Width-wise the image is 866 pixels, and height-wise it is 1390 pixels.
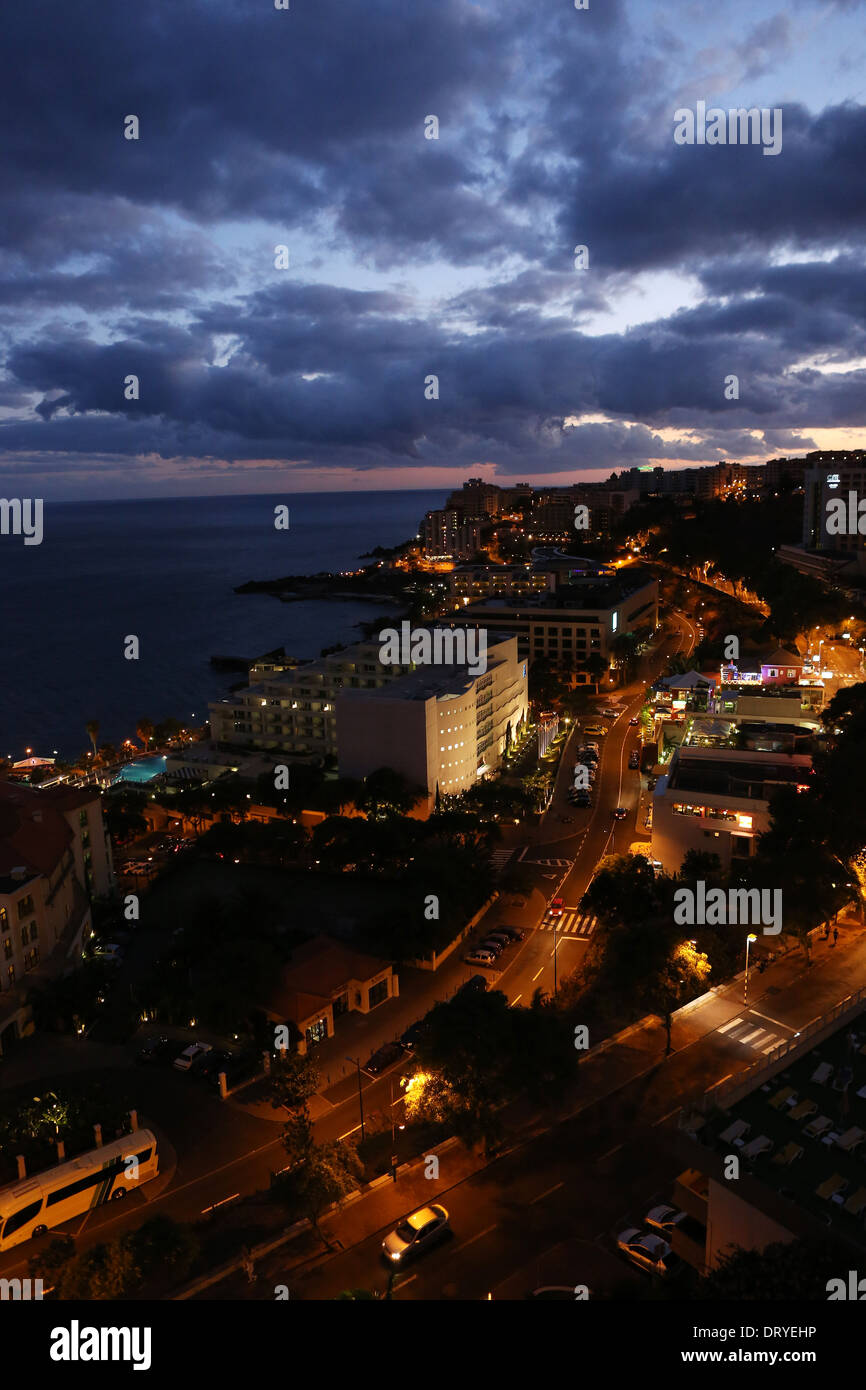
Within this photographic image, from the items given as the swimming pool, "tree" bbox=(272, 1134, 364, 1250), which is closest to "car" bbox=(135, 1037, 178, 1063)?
"tree" bbox=(272, 1134, 364, 1250)

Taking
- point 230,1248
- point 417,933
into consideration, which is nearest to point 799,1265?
point 230,1248

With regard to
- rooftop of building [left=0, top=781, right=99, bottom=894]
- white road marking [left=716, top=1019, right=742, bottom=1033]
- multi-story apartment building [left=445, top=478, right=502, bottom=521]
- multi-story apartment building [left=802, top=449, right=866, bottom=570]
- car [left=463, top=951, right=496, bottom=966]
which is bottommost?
car [left=463, top=951, right=496, bottom=966]

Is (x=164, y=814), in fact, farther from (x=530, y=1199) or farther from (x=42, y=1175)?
(x=530, y=1199)

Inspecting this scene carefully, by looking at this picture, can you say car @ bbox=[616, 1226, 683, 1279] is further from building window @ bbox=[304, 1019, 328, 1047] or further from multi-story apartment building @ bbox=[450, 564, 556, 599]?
multi-story apartment building @ bbox=[450, 564, 556, 599]

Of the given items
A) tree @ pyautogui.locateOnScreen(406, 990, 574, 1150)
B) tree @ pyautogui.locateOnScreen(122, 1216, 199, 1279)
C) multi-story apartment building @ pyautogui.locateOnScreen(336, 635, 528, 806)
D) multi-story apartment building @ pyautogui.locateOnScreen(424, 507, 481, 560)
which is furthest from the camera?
multi-story apartment building @ pyautogui.locateOnScreen(424, 507, 481, 560)

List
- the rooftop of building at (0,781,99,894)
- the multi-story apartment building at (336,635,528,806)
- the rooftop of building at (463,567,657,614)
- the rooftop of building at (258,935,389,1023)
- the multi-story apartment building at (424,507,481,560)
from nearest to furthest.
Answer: the rooftop of building at (258,935,389,1023)
the rooftop of building at (0,781,99,894)
the multi-story apartment building at (336,635,528,806)
the rooftop of building at (463,567,657,614)
the multi-story apartment building at (424,507,481,560)

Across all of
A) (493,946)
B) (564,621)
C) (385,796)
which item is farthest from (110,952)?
(564,621)
